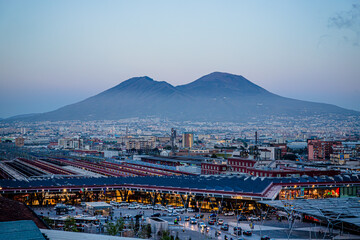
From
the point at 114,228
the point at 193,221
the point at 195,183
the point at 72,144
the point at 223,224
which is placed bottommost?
the point at 72,144

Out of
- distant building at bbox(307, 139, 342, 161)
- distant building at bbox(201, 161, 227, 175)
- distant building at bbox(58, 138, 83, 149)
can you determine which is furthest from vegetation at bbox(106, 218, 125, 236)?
distant building at bbox(58, 138, 83, 149)

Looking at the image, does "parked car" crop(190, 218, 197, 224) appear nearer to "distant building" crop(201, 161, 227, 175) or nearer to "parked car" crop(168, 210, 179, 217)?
"parked car" crop(168, 210, 179, 217)

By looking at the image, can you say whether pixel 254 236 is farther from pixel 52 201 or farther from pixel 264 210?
pixel 52 201

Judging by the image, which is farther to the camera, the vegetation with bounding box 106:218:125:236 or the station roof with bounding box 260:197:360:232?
the station roof with bounding box 260:197:360:232

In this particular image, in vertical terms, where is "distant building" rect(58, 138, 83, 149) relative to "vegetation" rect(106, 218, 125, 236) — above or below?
below

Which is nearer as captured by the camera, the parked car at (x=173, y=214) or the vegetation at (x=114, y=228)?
the vegetation at (x=114, y=228)

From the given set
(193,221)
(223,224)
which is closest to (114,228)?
(193,221)

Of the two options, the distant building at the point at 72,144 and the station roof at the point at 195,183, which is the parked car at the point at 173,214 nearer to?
the station roof at the point at 195,183

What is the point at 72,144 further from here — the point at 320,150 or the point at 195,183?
the point at 195,183

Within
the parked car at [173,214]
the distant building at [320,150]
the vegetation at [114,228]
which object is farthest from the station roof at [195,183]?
the distant building at [320,150]
